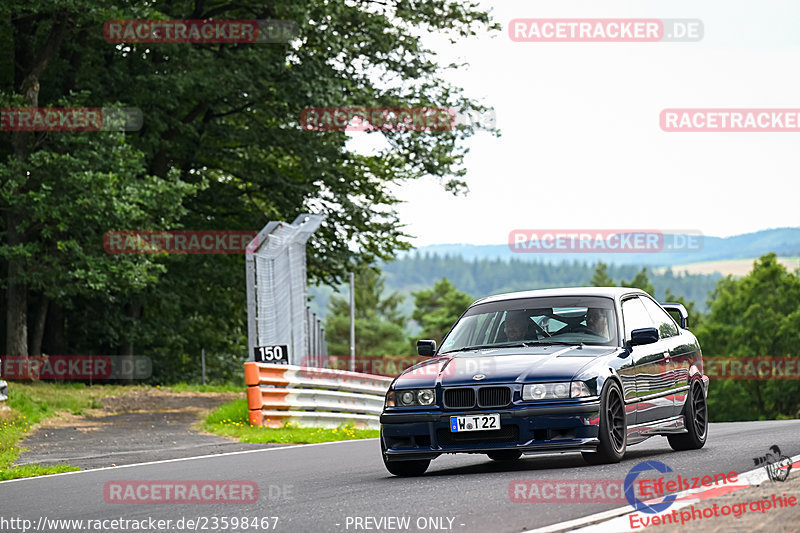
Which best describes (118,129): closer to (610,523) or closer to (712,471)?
(712,471)

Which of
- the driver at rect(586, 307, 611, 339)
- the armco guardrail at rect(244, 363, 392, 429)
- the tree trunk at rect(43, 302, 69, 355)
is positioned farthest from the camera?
the tree trunk at rect(43, 302, 69, 355)

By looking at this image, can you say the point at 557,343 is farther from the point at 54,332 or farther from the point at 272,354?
the point at 54,332

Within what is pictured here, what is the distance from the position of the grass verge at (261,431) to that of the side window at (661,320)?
6.49m

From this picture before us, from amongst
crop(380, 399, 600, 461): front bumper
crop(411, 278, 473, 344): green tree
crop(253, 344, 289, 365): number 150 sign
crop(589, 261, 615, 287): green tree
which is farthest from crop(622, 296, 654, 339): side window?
crop(589, 261, 615, 287): green tree

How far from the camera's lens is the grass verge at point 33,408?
12.4 meters

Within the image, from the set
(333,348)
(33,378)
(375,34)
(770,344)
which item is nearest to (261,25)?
(375,34)

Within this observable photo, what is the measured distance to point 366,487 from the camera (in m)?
8.98

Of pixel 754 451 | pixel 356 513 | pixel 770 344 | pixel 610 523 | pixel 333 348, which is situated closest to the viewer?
pixel 610 523

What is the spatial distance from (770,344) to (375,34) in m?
58.0

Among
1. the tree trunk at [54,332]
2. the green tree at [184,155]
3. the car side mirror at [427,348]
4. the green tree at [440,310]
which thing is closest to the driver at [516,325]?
the car side mirror at [427,348]

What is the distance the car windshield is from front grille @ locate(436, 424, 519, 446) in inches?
52.7

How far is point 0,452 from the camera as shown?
46.0 ft

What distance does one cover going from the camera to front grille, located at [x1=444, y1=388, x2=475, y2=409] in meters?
9.30

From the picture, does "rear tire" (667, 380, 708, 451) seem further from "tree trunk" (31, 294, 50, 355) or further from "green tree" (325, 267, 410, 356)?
"green tree" (325, 267, 410, 356)
